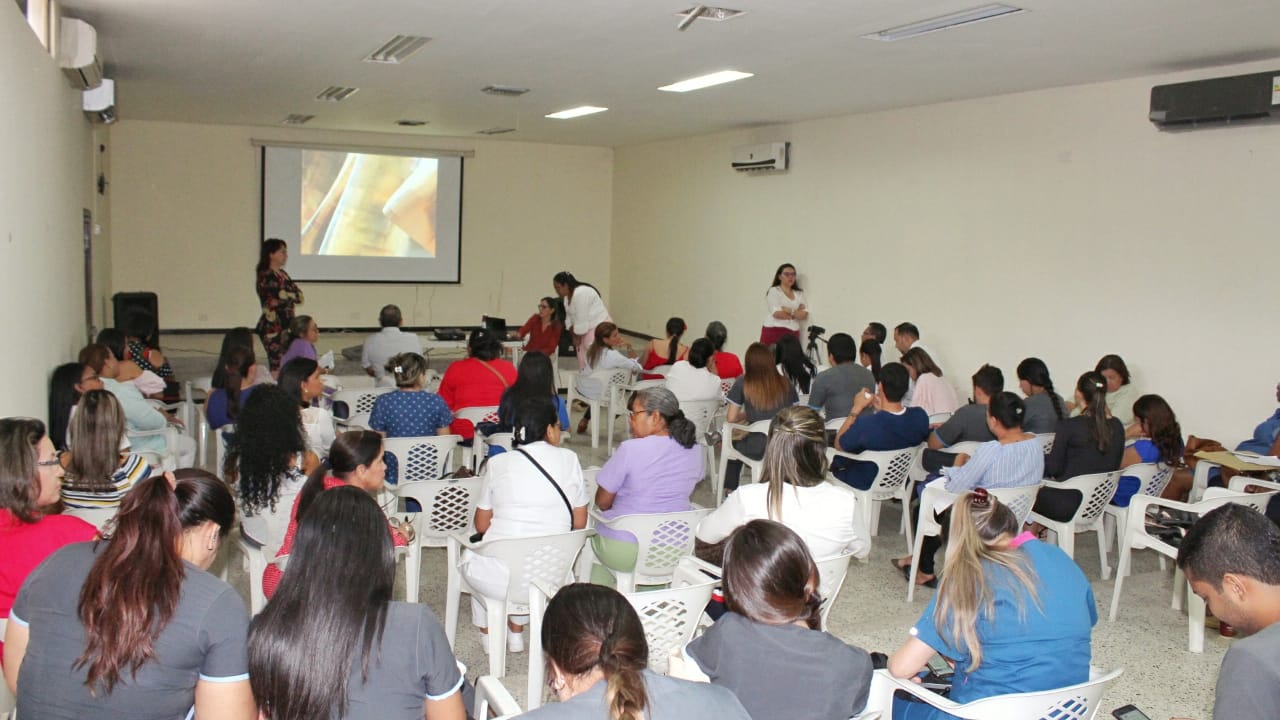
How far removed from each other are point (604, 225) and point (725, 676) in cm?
1379

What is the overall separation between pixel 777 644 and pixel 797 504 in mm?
1280

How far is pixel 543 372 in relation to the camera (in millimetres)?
5121

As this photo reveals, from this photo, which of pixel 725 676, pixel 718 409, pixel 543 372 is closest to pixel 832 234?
pixel 718 409

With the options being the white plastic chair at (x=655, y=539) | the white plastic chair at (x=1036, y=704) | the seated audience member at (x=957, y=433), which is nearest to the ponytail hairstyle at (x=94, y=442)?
the white plastic chair at (x=655, y=539)

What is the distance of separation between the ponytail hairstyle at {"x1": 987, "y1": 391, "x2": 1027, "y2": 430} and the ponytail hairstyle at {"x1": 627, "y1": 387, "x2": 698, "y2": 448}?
1.44 metres

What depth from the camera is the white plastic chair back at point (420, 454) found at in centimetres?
480

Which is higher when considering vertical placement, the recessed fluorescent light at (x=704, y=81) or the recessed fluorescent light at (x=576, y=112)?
the recessed fluorescent light at (x=576, y=112)

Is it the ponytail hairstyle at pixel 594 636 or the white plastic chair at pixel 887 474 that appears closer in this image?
the ponytail hairstyle at pixel 594 636

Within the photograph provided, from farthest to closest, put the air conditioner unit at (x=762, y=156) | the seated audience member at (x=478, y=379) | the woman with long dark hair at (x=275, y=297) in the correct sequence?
the air conditioner unit at (x=762, y=156) → the woman with long dark hair at (x=275, y=297) → the seated audience member at (x=478, y=379)

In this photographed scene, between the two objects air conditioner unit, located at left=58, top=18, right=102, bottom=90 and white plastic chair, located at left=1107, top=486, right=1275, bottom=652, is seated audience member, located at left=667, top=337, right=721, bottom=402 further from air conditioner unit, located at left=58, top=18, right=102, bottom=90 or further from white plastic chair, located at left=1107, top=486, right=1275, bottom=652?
air conditioner unit, located at left=58, top=18, right=102, bottom=90

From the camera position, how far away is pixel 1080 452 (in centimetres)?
481

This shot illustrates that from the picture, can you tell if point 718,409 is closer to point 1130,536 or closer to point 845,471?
point 845,471

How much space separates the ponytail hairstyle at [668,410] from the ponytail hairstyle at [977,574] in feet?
5.39

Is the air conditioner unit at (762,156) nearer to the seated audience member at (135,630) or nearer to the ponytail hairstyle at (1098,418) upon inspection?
the ponytail hairstyle at (1098,418)
